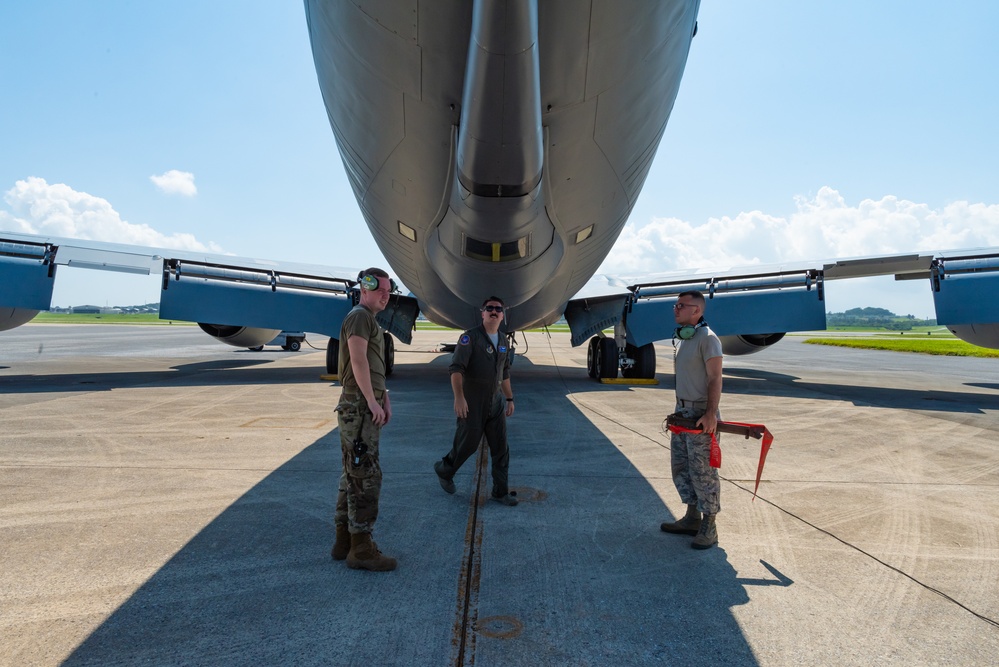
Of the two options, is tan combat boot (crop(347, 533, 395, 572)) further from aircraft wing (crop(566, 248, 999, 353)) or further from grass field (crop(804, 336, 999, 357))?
grass field (crop(804, 336, 999, 357))

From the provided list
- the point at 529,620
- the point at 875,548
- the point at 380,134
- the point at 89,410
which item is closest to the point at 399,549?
the point at 529,620

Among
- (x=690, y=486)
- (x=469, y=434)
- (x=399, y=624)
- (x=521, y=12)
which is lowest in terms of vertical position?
(x=399, y=624)

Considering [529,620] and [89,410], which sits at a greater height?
[89,410]

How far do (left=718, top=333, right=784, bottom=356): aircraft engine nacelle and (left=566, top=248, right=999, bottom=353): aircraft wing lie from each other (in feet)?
5.94

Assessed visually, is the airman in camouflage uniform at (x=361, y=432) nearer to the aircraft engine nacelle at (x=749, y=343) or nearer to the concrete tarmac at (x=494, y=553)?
the concrete tarmac at (x=494, y=553)

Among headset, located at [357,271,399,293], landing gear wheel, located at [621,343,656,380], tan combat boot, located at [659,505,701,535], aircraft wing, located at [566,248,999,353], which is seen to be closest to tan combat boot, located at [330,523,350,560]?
headset, located at [357,271,399,293]

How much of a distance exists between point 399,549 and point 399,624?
2.58 feet

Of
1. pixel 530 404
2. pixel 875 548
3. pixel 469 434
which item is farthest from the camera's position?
pixel 530 404

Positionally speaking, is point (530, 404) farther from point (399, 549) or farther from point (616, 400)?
point (399, 549)

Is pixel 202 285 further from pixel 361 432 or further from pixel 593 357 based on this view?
pixel 361 432

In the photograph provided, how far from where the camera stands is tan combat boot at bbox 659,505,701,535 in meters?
3.28

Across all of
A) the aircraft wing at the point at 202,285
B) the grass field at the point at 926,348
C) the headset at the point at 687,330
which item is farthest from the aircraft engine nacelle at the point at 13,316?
the grass field at the point at 926,348

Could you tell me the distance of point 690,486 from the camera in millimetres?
3369

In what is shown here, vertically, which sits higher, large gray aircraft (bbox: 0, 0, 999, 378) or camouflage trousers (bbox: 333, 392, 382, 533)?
large gray aircraft (bbox: 0, 0, 999, 378)
